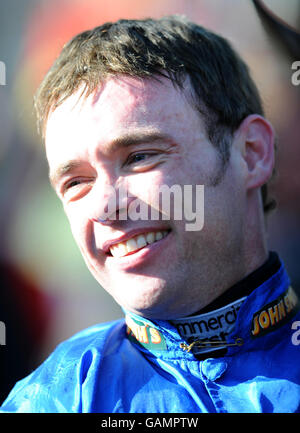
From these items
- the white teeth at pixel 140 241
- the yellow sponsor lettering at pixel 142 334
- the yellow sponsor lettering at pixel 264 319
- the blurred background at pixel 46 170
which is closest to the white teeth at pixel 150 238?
the white teeth at pixel 140 241

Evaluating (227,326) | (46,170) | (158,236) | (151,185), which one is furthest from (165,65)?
(46,170)

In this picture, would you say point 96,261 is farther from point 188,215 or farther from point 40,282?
point 40,282

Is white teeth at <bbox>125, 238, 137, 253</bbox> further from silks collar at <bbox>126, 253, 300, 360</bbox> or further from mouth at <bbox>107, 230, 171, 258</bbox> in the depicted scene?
silks collar at <bbox>126, 253, 300, 360</bbox>

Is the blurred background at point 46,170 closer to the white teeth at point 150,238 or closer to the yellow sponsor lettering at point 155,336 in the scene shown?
the yellow sponsor lettering at point 155,336

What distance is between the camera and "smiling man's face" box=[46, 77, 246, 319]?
Answer: 1.31 meters

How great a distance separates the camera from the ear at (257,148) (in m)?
1.50

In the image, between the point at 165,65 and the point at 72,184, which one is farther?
the point at 72,184

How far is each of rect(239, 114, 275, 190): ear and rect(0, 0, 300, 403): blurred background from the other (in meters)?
0.64

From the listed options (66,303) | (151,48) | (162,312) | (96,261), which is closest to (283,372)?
(162,312)

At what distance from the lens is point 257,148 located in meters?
1.53

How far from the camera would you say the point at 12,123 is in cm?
219

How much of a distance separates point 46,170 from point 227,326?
1.27 metres

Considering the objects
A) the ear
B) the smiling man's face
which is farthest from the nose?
the ear

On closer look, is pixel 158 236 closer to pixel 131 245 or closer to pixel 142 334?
pixel 131 245
